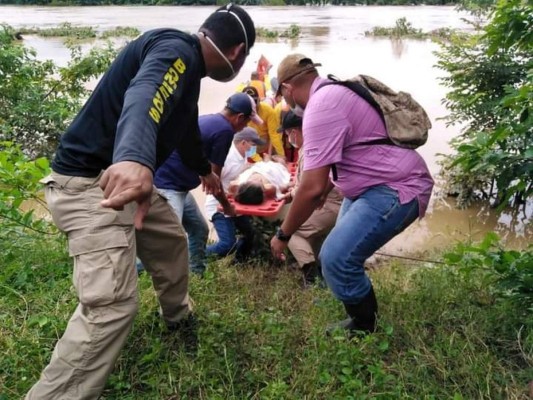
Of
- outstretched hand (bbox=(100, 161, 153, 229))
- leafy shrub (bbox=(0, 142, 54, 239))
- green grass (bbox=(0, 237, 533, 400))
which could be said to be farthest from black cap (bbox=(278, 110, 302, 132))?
outstretched hand (bbox=(100, 161, 153, 229))

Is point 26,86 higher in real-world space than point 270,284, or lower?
higher

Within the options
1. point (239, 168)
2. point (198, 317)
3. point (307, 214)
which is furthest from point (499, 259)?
point (239, 168)

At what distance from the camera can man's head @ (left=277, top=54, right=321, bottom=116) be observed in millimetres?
2584

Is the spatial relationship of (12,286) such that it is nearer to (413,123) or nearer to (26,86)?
(413,123)

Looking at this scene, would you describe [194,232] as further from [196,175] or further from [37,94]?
[37,94]

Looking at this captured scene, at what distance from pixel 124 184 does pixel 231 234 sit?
2.94 metres

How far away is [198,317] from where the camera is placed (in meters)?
2.70

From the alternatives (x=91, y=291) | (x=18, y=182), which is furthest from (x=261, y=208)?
(x=91, y=291)

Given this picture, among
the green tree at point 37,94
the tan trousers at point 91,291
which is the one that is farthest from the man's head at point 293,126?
the green tree at point 37,94

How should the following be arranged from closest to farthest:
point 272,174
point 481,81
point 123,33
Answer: point 272,174
point 481,81
point 123,33

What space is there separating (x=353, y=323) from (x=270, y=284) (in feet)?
3.18

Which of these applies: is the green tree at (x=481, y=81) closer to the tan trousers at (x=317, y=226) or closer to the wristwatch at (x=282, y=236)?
the tan trousers at (x=317, y=226)

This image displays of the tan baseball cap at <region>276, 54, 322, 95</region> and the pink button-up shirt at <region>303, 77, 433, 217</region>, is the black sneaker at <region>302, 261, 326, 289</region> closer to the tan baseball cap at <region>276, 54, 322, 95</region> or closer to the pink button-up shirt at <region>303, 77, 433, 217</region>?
the pink button-up shirt at <region>303, 77, 433, 217</region>

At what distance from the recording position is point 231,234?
421cm
